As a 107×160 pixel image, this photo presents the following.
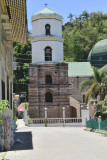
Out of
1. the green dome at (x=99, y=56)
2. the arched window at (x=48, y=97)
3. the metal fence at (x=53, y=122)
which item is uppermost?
the green dome at (x=99, y=56)

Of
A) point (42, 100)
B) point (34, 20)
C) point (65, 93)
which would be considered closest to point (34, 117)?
point (42, 100)

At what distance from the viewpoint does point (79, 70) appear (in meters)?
51.0

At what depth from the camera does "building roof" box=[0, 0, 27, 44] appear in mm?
13522

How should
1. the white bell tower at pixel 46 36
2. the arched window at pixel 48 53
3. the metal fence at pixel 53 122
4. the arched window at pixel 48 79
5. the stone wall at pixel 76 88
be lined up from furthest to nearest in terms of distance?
the stone wall at pixel 76 88 < the arched window at pixel 48 79 < the arched window at pixel 48 53 < the white bell tower at pixel 46 36 < the metal fence at pixel 53 122

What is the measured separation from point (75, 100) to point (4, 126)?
111ft

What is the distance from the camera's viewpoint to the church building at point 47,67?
38750mm

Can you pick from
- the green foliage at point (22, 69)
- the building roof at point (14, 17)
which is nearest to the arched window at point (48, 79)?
the green foliage at point (22, 69)

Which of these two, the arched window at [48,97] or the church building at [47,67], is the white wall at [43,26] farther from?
the arched window at [48,97]

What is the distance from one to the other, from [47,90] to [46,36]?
636cm

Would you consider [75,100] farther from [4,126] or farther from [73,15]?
[73,15]

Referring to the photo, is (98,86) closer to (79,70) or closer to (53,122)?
(53,122)

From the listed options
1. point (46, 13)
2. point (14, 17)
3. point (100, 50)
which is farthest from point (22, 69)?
point (14, 17)

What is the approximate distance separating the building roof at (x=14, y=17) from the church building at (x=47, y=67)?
18.9 m

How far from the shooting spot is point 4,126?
13867mm
